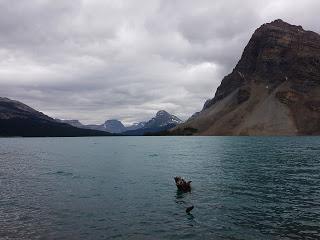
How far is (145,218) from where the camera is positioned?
3862cm

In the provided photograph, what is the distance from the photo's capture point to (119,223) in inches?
1452

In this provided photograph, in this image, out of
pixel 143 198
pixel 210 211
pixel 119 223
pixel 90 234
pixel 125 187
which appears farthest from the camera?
pixel 125 187

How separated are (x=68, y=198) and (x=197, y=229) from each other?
2148 centimetres

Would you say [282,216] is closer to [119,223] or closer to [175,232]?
[175,232]

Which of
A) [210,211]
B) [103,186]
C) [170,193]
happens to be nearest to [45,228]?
[210,211]

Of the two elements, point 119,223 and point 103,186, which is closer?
point 119,223

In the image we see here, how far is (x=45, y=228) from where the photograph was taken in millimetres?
35469

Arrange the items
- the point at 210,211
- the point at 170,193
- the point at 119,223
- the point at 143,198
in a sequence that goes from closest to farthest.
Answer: the point at 119,223
the point at 210,211
the point at 143,198
the point at 170,193

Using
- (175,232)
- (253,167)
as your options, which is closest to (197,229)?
(175,232)

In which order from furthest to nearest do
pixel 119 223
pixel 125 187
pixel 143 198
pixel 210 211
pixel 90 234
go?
pixel 125 187, pixel 143 198, pixel 210 211, pixel 119 223, pixel 90 234

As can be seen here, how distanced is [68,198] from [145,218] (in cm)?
1530

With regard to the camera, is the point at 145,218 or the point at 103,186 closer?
the point at 145,218

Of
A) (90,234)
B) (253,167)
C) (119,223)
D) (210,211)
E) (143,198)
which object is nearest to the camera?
(90,234)

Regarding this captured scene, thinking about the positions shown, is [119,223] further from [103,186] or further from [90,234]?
[103,186]
